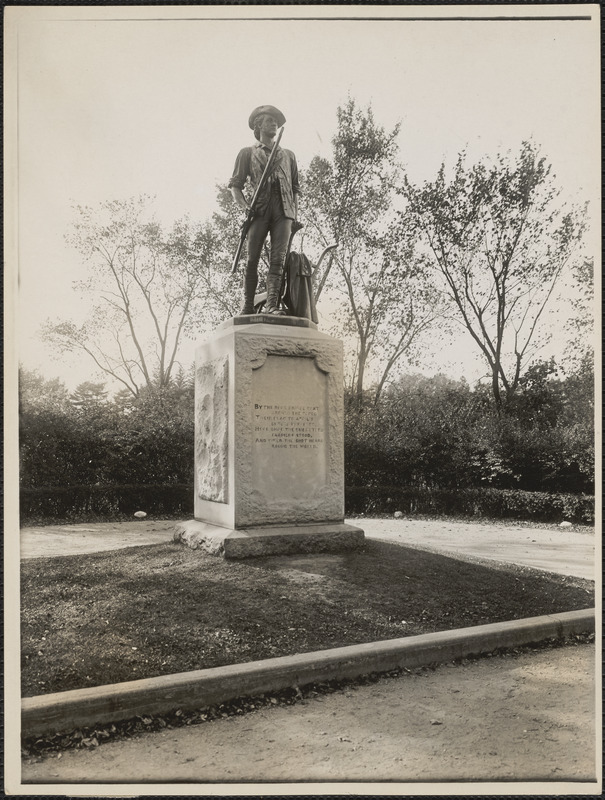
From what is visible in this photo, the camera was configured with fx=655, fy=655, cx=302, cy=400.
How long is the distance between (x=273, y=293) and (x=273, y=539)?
272 cm

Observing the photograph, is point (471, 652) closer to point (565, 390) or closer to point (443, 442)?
point (443, 442)

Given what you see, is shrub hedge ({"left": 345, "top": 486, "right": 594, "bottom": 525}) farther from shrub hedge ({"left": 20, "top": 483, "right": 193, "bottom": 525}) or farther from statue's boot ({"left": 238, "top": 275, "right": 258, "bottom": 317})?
statue's boot ({"left": 238, "top": 275, "right": 258, "bottom": 317})

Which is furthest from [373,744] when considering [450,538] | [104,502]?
[104,502]

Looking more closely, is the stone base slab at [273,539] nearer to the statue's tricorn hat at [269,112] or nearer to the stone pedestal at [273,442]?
the stone pedestal at [273,442]

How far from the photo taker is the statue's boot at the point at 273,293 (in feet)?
23.6

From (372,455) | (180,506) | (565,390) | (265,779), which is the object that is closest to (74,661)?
(265,779)

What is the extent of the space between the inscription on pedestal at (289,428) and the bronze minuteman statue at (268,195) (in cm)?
88

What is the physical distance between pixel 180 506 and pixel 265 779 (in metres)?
11.3

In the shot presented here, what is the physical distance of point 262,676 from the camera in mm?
3943

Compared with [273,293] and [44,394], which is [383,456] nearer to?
[44,394]

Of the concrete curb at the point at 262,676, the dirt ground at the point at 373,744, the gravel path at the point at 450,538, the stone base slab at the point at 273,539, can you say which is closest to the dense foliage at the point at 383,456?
the gravel path at the point at 450,538

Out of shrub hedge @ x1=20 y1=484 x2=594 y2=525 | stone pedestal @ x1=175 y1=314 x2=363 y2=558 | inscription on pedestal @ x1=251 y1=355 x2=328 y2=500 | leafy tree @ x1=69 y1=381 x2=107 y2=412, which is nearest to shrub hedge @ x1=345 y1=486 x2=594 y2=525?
shrub hedge @ x1=20 y1=484 x2=594 y2=525

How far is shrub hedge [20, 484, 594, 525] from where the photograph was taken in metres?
13.2

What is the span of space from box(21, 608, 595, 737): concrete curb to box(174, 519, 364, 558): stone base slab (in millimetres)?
1782
